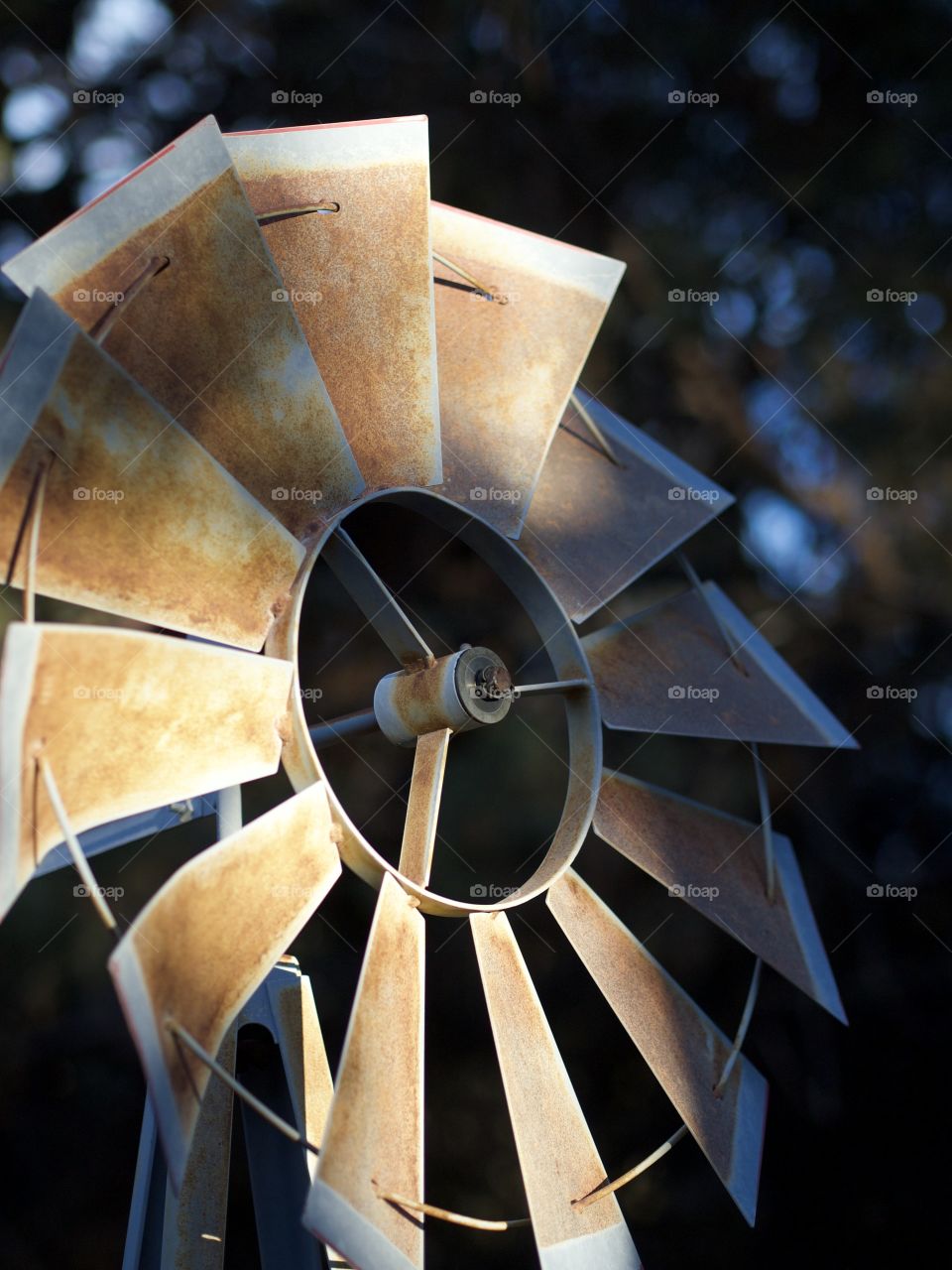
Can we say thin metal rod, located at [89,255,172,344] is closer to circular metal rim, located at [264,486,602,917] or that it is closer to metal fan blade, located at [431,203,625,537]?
circular metal rim, located at [264,486,602,917]

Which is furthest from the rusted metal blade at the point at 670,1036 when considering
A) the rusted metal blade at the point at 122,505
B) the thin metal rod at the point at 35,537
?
the thin metal rod at the point at 35,537

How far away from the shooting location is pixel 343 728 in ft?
8.13

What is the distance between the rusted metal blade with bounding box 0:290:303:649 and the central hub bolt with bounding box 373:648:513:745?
34 cm

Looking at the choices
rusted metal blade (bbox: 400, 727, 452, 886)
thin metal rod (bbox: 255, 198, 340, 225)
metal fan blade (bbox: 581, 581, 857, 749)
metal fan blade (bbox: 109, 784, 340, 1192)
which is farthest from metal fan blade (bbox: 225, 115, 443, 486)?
metal fan blade (bbox: 109, 784, 340, 1192)

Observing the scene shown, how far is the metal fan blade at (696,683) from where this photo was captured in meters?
2.59

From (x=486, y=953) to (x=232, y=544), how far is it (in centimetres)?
83

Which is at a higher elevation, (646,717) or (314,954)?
(646,717)

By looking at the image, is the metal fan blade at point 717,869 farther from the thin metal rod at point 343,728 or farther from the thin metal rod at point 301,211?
the thin metal rod at point 301,211

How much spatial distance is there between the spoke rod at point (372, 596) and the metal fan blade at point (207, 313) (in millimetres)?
112

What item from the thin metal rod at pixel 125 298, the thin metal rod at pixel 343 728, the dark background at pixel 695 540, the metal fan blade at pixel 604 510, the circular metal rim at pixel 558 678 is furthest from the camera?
the dark background at pixel 695 540

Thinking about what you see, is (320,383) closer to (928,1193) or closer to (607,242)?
(607,242)

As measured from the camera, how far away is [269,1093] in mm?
2188

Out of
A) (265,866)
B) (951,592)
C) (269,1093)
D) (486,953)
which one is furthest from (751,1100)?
(951,592)

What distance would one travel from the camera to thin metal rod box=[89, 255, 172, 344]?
1.85 metres
